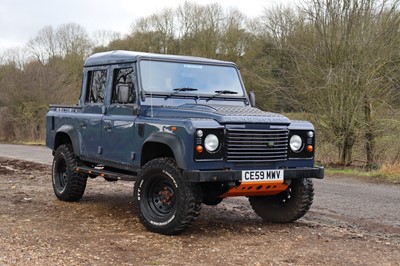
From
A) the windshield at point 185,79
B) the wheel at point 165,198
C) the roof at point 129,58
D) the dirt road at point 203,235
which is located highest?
the roof at point 129,58

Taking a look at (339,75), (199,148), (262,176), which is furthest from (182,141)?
(339,75)

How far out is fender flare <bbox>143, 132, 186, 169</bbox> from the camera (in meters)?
5.97

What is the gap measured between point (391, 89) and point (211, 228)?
10.7 metres

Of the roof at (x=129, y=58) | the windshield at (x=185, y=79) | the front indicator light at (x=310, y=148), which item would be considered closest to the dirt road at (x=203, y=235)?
the front indicator light at (x=310, y=148)

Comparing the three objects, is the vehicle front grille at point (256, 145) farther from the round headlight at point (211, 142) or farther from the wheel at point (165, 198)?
the wheel at point (165, 198)

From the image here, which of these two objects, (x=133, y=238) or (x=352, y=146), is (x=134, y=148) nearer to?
(x=133, y=238)

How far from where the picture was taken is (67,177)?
28.6 ft

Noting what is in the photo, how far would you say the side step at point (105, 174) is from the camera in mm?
7195

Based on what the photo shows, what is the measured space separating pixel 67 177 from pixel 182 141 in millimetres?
3396

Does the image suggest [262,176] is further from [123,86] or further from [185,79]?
A: [123,86]

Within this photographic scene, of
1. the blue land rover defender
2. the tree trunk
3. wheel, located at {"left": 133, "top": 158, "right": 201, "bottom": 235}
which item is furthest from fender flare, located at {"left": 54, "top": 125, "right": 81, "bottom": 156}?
the tree trunk

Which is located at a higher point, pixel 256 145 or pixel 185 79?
pixel 185 79

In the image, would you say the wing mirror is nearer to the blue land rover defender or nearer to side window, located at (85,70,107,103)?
the blue land rover defender

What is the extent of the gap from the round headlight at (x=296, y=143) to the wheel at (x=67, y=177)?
142 inches
